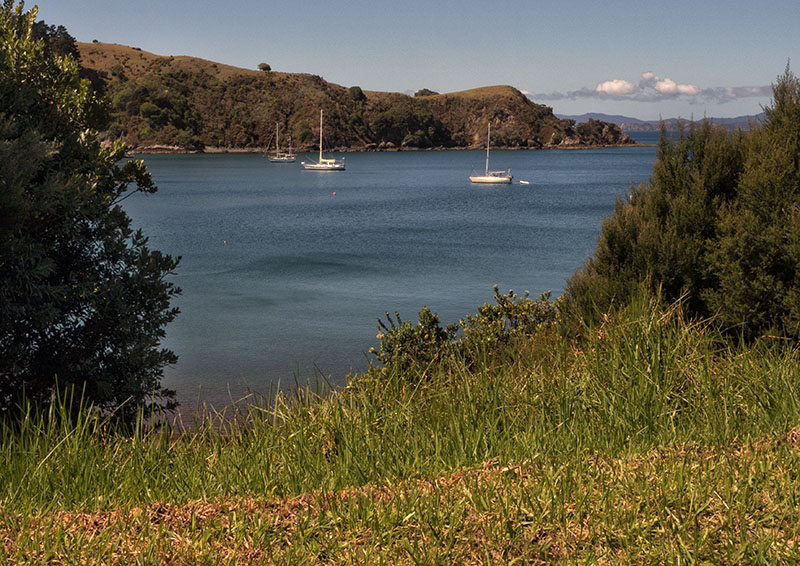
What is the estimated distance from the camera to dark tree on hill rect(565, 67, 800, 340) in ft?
25.7

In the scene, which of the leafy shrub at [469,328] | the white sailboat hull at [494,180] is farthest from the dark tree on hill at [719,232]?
the white sailboat hull at [494,180]

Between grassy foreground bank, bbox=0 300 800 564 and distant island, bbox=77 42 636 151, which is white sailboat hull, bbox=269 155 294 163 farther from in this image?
grassy foreground bank, bbox=0 300 800 564

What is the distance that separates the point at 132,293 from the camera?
895cm

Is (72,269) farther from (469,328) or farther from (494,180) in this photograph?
(494,180)

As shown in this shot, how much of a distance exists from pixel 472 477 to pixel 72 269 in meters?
6.61

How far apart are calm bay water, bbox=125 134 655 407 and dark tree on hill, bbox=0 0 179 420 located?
145 centimetres

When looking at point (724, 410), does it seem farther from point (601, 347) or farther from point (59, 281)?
point (59, 281)

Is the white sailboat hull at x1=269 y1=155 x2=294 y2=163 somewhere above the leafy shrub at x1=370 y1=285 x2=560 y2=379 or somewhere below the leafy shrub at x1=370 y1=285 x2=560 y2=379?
above

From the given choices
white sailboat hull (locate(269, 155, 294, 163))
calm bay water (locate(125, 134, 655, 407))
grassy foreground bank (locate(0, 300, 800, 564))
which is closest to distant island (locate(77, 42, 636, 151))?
white sailboat hull (locate(269, 155, 294, 163))

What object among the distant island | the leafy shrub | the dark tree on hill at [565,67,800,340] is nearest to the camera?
the dark tree on hill at [565,67,800,340]

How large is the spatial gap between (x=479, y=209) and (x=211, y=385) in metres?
48.2

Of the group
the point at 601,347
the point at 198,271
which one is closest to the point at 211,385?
the point at 601,347

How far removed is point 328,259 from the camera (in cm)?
3575

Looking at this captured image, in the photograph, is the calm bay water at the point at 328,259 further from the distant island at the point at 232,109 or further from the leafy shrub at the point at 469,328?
the distant island at the point at 232,109
